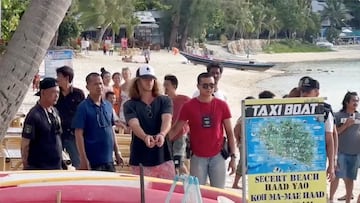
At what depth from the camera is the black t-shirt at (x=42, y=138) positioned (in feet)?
21.2

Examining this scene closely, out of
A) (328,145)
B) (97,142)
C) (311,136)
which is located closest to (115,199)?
(311,136)

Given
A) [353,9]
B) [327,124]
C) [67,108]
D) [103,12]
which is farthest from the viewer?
[353,9]

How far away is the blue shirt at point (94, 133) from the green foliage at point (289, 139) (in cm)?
236

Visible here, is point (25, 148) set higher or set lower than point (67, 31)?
higher

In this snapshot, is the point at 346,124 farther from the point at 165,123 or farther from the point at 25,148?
the point at 25,148

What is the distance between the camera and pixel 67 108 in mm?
8148

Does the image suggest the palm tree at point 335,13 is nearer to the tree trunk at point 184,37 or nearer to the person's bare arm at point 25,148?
the tree trunk at point 184,37

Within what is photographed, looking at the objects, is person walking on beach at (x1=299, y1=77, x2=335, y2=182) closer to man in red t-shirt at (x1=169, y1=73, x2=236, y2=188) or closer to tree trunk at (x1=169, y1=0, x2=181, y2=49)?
man in red t-shirt at (x1=169, y1=73, x2=236, y2=188)

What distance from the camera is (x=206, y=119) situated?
7219mm

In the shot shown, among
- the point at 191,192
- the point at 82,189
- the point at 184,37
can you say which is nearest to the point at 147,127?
the point at 82,189

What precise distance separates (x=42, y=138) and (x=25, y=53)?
→ 0.77 m

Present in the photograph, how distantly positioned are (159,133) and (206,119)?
32.2 inches

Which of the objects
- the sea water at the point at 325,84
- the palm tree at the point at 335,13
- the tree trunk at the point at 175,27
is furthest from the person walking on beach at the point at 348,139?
the palm tree at the point at 335,13

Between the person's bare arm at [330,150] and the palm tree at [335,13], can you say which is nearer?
the person's bare arm at [330,150]
